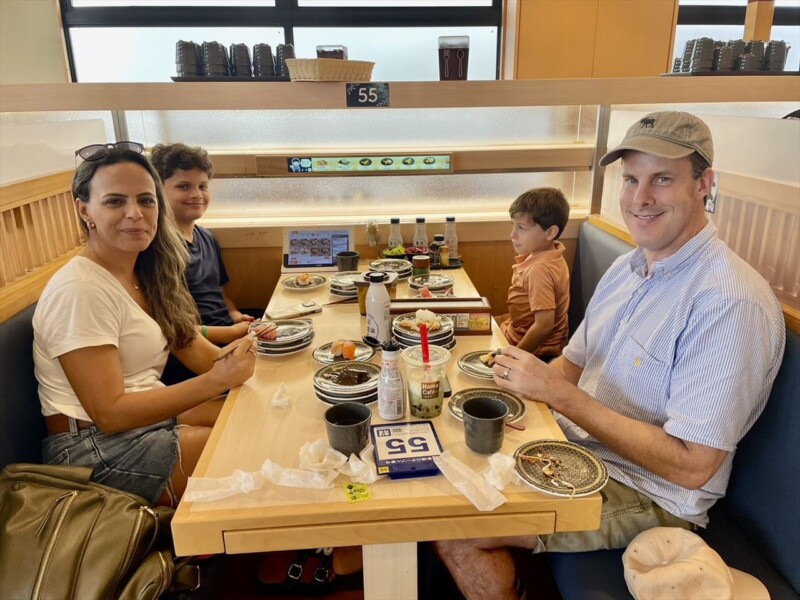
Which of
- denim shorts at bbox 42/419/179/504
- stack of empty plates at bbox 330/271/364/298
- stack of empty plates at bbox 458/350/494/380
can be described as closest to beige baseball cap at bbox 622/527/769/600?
stack of empty plates at bbox 458/350/494/380

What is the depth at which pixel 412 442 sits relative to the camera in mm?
1204

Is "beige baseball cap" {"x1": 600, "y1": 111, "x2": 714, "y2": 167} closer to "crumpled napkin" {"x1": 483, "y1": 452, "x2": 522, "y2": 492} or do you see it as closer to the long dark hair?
"crumpled napkin" {"x1": 483, "y1": 452, "x2": 522, "y2": 492}

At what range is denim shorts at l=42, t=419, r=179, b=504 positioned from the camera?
1.48 meters

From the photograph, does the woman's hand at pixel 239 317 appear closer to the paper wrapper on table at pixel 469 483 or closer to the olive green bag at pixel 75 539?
the olive green bag at pixel 75 539

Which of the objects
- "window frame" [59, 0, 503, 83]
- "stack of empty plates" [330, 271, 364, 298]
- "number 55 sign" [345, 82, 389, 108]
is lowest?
"stack of empty plates" [330, 271, 364, 298]

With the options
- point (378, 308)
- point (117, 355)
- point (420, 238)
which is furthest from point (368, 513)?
point (420, 238)

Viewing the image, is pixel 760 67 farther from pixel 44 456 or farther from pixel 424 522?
pixel 44 456

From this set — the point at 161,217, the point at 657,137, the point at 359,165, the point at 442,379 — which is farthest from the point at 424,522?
the point at 359,165

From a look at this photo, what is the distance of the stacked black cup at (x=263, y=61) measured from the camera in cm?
259

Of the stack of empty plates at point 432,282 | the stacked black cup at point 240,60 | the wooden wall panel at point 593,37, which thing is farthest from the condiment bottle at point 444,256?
the wooden wall panel at point 593,37

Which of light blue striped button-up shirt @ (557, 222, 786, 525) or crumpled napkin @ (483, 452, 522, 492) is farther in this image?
light blue striped button-up shirt @ (557, 222, 786, 525)

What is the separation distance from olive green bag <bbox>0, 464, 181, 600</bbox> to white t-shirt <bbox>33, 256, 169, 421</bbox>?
0.24m

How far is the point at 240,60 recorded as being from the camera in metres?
2.58

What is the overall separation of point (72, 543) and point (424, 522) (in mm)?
779
